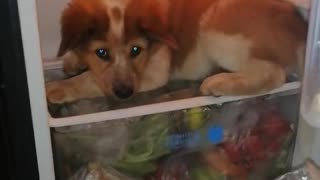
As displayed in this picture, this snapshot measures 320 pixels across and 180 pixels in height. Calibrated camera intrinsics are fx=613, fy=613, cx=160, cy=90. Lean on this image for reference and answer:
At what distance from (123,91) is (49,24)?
17 centimetres

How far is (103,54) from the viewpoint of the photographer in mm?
1012

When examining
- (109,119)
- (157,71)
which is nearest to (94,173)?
(109,119)

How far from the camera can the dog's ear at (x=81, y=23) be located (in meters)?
0.97

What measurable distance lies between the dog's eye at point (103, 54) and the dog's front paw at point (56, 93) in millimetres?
83

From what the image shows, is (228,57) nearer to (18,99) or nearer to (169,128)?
(169,128)

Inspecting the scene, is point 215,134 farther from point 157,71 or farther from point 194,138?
point 157,71

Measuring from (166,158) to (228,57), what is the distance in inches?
9.0

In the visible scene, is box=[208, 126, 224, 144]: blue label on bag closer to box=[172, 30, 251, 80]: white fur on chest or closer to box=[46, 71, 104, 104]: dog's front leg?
box=[172, 30, 251, 80]: white fur on chest

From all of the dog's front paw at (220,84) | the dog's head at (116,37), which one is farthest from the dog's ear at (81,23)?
the dog's front paw at (220,84)

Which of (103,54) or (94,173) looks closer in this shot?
(103,54)

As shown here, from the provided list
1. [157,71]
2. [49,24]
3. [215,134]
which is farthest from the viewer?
[215,134]

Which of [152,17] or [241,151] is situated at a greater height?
[152,17]

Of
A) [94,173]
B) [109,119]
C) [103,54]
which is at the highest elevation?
[103,54]

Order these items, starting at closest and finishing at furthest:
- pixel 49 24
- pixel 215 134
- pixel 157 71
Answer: pixel 49 24, pixel 157 71, pixel 215 134
